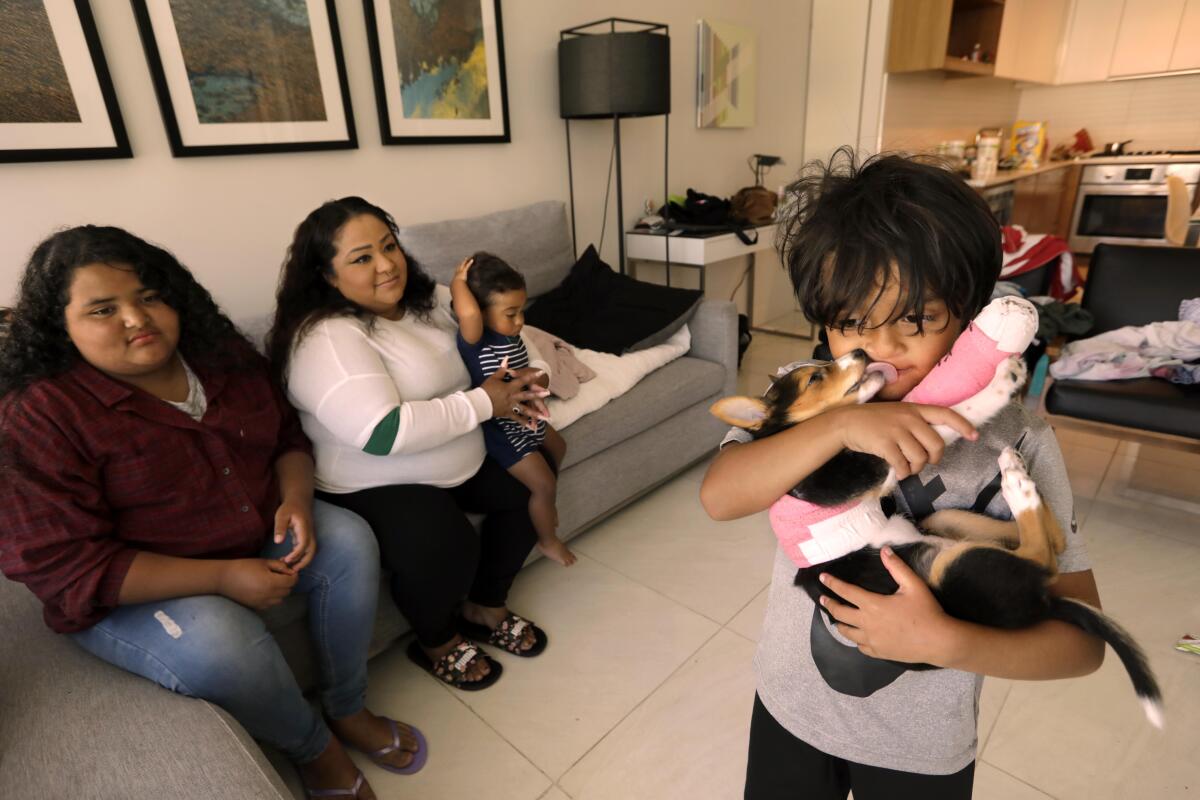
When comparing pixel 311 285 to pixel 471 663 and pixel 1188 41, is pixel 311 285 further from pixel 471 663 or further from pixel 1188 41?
pixel 1188 41

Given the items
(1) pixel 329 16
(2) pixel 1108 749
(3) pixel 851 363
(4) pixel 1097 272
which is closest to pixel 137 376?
(3) pixel 851 363

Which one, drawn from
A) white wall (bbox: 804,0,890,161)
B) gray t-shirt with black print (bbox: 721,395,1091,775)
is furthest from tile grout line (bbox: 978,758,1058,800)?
white wall (bbox: 804,0,890,161)

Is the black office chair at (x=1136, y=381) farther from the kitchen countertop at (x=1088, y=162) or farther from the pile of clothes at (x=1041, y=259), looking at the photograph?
the kitchen countertop at (x=1088, y=162)

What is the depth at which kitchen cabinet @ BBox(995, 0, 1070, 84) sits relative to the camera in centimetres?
437

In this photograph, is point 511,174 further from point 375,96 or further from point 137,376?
point 137,376

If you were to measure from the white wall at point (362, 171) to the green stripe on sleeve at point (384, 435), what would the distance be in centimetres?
100

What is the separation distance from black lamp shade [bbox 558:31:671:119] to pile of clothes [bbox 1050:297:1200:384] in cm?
172

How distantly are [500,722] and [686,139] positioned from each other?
297 centimetres

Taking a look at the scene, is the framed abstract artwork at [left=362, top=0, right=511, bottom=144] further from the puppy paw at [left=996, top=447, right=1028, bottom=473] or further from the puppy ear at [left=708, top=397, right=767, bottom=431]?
the puppy paw at [left=996, top=447, right=1028, bottom=473]

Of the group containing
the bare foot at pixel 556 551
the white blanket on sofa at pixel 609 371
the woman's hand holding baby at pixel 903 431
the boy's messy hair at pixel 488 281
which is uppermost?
the woman's hand holding baby at pixel 903 431

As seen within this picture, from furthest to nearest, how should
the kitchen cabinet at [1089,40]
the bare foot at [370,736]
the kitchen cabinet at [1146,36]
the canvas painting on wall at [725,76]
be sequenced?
the kitchen cabinet at [1089,40] → the kitchen cabinet at [1146,36] → the canvas painting on wall at [725,76] → the bare foot at [370,736]

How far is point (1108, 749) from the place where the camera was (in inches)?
49.6

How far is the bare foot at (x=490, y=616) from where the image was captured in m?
1.59

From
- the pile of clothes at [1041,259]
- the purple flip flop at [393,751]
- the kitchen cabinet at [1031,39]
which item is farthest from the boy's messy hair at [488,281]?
the kitchen cabinet at [1031,39]
